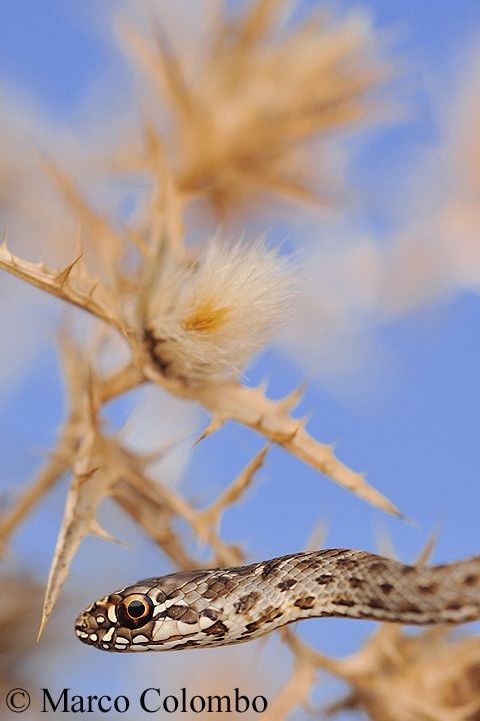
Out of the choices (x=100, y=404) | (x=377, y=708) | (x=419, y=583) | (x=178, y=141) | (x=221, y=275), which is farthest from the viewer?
(x=178, y=141)

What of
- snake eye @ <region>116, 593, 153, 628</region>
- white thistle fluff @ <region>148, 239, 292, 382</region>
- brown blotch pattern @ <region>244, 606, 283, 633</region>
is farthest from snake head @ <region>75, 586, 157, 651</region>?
white thistle fluff @ <region>148, 239, 292, 382</region>

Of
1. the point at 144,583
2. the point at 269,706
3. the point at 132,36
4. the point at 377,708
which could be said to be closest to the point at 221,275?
the point at 144,583

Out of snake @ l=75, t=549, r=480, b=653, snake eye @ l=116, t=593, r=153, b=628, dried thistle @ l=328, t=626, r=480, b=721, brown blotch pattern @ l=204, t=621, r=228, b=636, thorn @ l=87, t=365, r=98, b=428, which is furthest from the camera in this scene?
dried thistle @ l=328, t=626, r=480, b=721

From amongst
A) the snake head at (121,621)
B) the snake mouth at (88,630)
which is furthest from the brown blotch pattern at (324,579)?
Result: the snake mouth at (88,630)

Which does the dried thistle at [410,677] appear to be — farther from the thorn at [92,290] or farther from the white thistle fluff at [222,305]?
the thorn at [92,290]

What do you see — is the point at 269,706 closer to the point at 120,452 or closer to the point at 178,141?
the point at 120,452

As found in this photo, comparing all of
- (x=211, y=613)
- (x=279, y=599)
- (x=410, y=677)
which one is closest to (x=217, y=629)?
(x=211, y=613)

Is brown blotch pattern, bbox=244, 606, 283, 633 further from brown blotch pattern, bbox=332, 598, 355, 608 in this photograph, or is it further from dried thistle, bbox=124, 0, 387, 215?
dried thistle, bbox=124, 0, 387, 215
